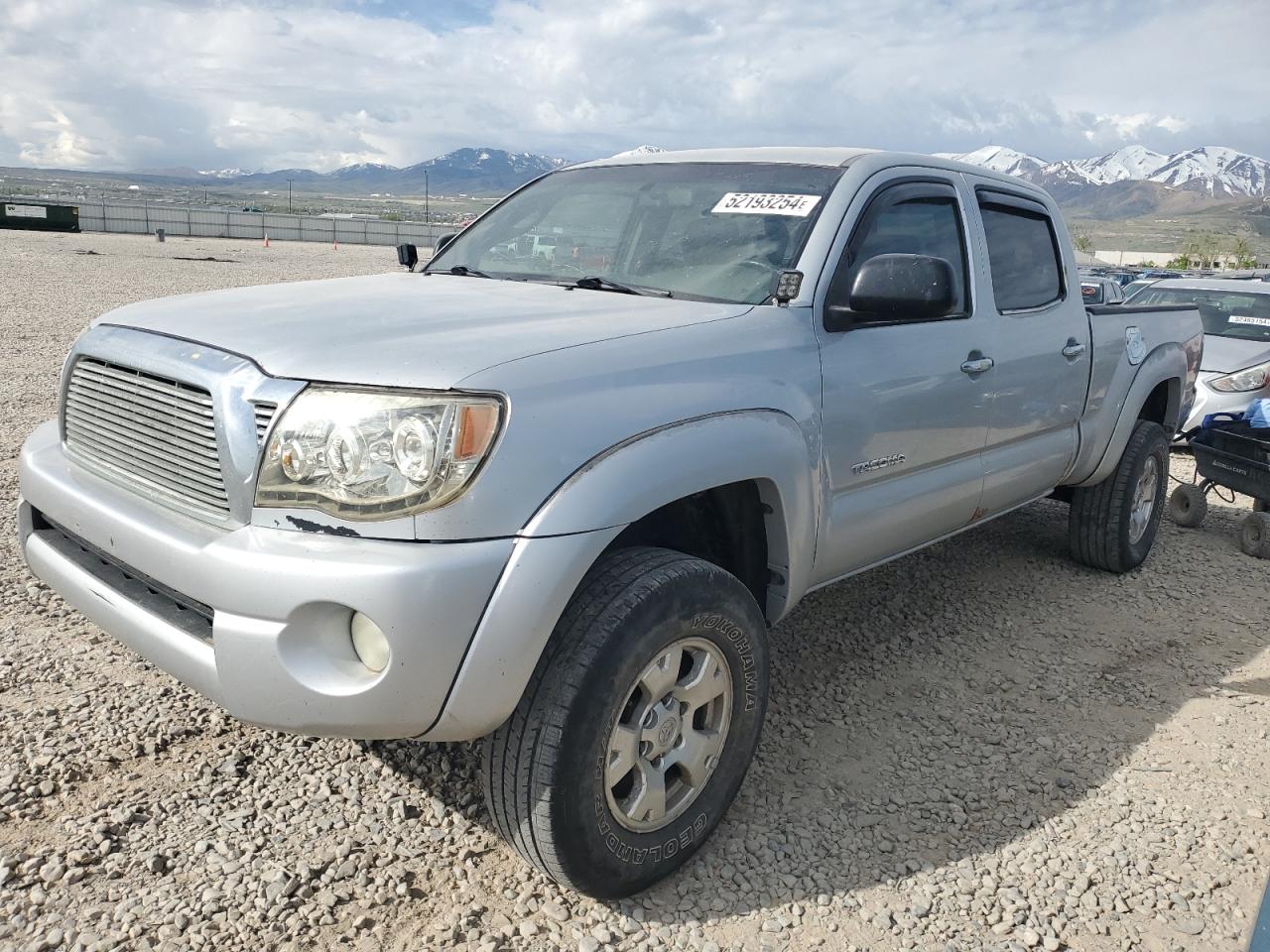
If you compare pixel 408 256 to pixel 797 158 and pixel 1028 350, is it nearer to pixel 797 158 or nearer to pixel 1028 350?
pixel 797 158

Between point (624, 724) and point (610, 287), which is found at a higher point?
point (610, 287)

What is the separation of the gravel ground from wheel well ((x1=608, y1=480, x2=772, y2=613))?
0.72m

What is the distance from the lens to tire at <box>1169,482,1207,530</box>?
6.36m

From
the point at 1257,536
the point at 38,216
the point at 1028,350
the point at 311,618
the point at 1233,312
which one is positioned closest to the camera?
the point at 311,618

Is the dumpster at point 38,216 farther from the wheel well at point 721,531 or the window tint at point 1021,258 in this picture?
the wheel well at point 721,531

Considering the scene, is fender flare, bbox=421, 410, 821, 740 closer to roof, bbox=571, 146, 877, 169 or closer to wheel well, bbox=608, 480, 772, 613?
wheel well, bbox=608, 480, 772, 613

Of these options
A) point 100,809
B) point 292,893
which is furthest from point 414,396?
point 100,809

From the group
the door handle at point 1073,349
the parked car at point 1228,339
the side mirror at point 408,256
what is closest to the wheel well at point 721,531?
the door handle at point 1073,349

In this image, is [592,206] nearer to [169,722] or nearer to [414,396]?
[414,396]

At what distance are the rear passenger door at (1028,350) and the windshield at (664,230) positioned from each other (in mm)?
1017

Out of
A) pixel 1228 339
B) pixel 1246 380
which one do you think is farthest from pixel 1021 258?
pixel 1228 339

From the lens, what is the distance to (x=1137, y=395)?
491 centimetres

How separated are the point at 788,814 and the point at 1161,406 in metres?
3.76

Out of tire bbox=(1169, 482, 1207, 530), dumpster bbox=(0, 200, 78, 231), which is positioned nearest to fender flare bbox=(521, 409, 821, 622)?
tire bbox=(1169, 482, 1207, 530)
